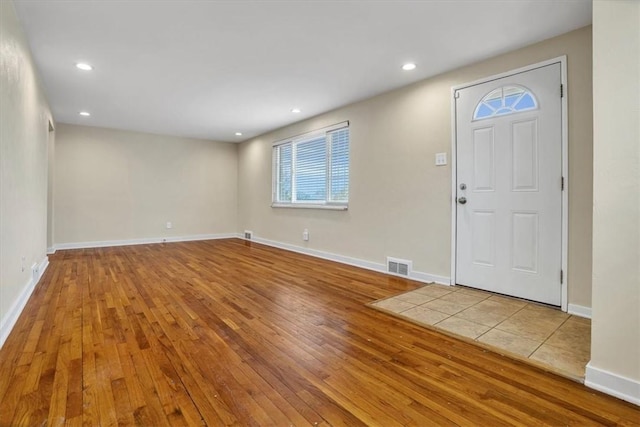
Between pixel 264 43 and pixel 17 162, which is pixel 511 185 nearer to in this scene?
pixel 264 43

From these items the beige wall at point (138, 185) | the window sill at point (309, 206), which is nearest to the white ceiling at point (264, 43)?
the window sill at point (309, 206)

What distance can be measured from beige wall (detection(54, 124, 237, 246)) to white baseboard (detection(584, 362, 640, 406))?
6.97 m

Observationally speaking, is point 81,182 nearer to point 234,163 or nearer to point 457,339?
point 234,163

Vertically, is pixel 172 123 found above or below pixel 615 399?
above

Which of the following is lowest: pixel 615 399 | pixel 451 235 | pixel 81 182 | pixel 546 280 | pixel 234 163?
pixel 615 399

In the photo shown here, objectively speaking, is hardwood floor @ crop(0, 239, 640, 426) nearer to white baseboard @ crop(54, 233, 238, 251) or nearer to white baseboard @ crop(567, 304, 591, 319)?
white baseboard @ crop(567, 304, 591, 319)

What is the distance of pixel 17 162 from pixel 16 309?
1178 mm

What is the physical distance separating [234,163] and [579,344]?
7069 millimetres

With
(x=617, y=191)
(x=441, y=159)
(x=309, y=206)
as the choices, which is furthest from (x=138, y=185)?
(x=617, y=191)

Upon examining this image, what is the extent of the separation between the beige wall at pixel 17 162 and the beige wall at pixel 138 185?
8.53ft

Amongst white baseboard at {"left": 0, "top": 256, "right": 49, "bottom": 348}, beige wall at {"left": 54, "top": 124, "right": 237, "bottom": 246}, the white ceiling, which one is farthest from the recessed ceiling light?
beige wall at {"left": 54, "top": 124, "right": 237, "bottom": 246}

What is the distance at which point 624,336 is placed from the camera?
1.46 metres

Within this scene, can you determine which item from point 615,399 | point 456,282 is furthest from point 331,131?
point 615,399

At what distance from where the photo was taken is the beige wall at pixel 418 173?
2475 mm
